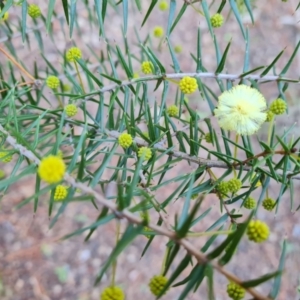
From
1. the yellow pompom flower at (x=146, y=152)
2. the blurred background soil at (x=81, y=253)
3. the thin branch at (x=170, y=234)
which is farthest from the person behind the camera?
the blurred background soil at (x=81, y=253)

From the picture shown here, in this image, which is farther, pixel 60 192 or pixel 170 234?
pixel 60 192

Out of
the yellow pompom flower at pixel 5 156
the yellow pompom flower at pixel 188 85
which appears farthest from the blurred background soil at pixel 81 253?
the yellow pompom flower at pixel 5 156

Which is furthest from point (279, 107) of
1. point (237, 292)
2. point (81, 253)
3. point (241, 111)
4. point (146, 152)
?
point (81, 253)

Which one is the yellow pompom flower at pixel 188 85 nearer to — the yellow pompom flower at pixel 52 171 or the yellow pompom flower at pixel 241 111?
the yellow pompom flower at pixel 241 111

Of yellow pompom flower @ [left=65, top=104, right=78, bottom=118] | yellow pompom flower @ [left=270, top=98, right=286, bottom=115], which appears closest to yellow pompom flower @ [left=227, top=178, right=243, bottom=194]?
yellow pompom flower @ [left=270, top=98, right=286, bottom=115]

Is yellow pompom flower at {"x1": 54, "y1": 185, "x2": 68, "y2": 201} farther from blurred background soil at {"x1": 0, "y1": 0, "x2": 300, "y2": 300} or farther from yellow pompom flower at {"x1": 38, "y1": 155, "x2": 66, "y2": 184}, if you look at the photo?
blurred background soil at {"x1": 0, "y1": 0, "x2": 300, "y2": 300}

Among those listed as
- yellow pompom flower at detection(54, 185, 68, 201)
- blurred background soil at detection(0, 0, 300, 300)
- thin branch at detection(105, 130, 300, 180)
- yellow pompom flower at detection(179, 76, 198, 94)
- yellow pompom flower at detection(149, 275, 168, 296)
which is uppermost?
yellow pompom flower at detection(179, 76, 198, 94)

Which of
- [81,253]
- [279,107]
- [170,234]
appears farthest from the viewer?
[81,253]

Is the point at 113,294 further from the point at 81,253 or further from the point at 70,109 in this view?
the point at 81,253
